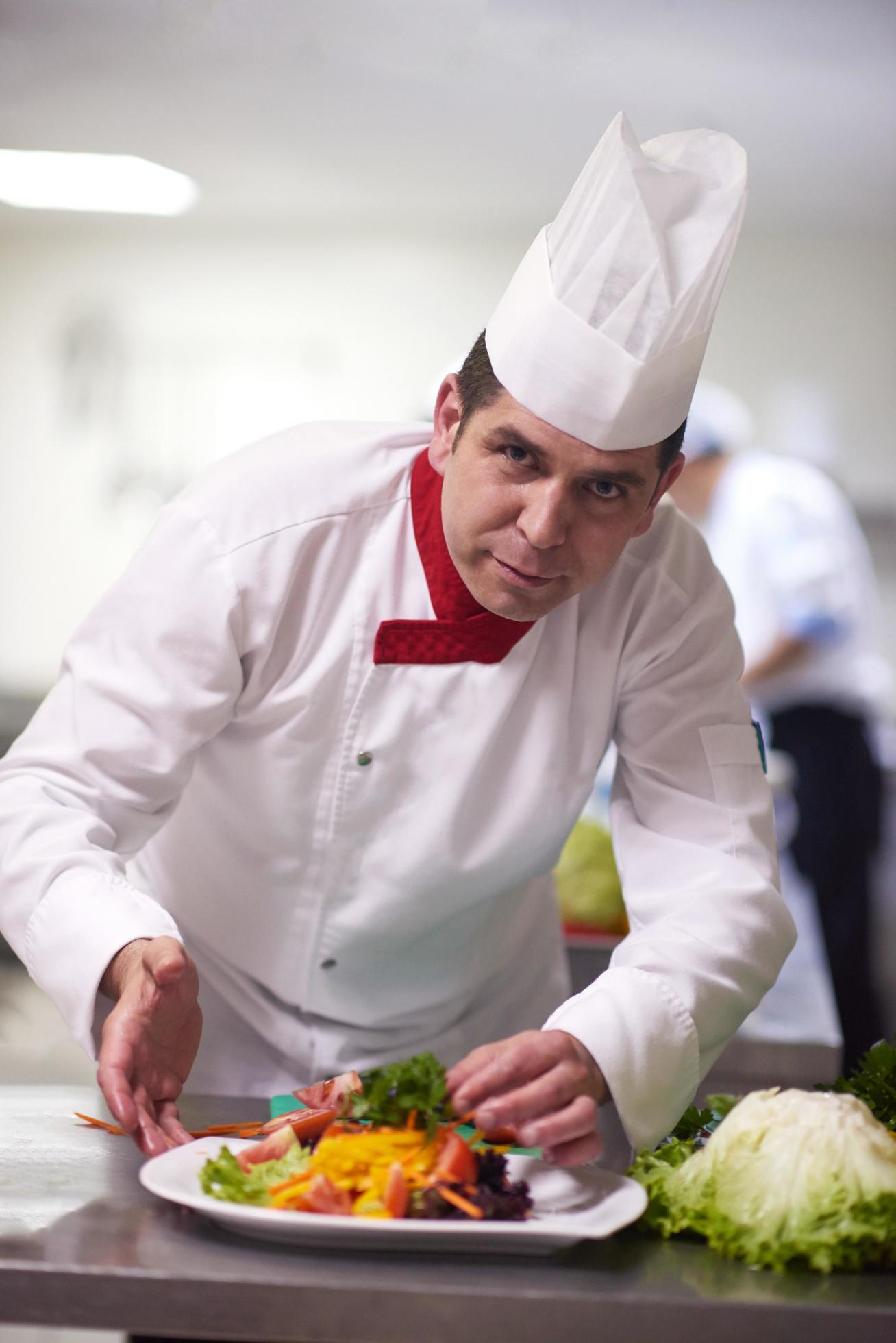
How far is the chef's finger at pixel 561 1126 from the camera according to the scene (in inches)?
42.7

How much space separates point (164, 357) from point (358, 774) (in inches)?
243

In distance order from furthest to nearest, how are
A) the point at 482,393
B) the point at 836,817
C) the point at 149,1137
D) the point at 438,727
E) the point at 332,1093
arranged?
the point at 836,817
the point at 438,727
the point at 482,393
the point at 332,1093
the point at 149,1137

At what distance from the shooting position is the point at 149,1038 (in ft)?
3.90

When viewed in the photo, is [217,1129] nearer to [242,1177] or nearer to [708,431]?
[242,1177]

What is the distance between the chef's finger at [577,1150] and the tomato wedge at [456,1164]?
0.09 meters

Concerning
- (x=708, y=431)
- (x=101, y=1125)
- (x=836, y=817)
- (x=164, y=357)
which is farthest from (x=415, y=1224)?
(x=164, y=357)

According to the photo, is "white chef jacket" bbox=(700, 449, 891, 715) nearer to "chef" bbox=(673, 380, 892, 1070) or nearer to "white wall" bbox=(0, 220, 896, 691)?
"chef" bbox=(673, 380, 892, 1070)

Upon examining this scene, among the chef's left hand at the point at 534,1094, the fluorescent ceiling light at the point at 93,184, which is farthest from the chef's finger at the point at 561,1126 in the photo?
the fluorescent ceiling light at the point at 93,184

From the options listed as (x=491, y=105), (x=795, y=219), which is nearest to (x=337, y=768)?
(x=491, y=105)

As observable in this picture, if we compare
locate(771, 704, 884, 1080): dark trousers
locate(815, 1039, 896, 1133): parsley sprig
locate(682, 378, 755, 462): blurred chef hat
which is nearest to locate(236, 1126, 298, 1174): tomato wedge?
locate(815, 1039, 896, 1133): parsley sprig

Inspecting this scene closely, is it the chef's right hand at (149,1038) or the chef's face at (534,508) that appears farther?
the chef's face at (534,508)

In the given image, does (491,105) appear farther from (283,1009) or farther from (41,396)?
(283,1009)

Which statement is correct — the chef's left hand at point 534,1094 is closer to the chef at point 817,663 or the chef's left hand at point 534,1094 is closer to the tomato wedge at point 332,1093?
the tomato wedge at point 332,1093

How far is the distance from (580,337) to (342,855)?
64 cm
